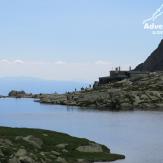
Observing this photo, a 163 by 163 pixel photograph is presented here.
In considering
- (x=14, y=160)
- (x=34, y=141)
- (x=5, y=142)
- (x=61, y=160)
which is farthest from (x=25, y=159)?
(x=34, y=141)

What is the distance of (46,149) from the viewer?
2960 inches

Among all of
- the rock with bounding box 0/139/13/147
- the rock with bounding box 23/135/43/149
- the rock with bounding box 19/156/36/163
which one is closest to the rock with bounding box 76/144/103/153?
the rock with bounding box 23/135/43/149

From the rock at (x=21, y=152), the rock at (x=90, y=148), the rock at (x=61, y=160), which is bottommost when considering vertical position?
the rock at (x=61, y=160)

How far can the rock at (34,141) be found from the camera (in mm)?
75000

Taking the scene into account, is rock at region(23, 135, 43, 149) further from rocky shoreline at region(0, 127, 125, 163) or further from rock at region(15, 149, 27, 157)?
rock at region(15, 149, 27, 157)

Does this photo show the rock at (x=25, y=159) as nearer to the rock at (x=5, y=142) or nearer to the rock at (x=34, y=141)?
the rock at (x=5, y=142)

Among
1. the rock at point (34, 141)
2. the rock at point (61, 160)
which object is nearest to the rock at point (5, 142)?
the rock at point (34, 141)

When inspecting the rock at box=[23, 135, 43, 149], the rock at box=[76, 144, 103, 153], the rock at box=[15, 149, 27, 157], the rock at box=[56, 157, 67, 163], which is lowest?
the rock at box=[56, 157, 67, 163]

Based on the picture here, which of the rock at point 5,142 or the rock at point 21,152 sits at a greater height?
the rock at point 5,142

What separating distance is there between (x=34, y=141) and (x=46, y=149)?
95.0 inches

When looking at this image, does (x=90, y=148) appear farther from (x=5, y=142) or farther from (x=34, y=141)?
(x=5, y=142)

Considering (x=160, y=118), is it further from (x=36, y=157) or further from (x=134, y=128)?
(x=36, y=157)

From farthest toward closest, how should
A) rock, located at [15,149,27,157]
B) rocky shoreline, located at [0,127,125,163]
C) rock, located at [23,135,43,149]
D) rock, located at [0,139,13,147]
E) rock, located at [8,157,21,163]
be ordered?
1. rock, located at [23,135,43,149]
2. rock, located at [0,139,13,147]
3. rocky shoreline, located at [0,127,125,163]
4. rock, located at [15,149,27,157]
5. rock, located at [8,157,21,163]

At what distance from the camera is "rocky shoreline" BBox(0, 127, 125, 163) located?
64.8m
